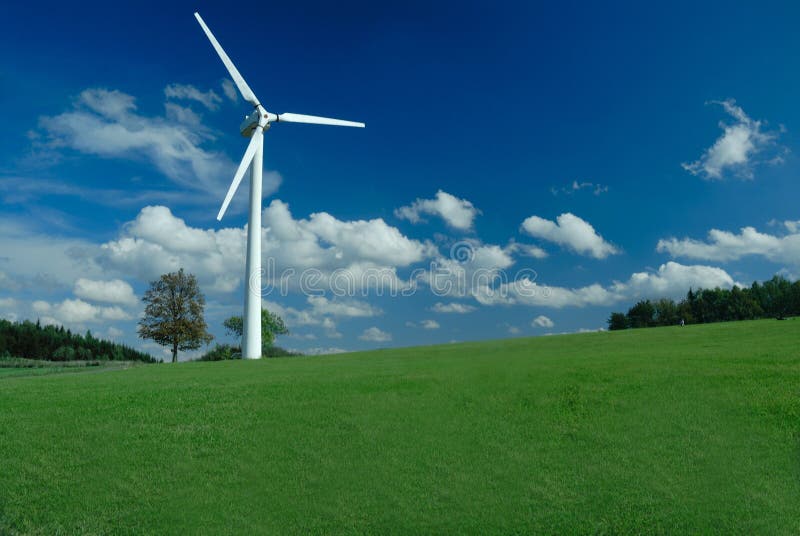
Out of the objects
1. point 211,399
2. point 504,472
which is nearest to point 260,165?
point 211,399

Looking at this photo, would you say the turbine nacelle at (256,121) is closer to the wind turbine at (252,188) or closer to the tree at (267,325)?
the wind turbine at (252,188)

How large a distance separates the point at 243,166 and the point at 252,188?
1846 mm

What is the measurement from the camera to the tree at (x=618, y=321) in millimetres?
91506

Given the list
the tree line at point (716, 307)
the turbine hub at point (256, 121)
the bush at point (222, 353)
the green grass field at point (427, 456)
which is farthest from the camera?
the tree line at point (716, 307)

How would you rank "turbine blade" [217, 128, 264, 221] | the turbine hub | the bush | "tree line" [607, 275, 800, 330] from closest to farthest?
"turbine blade" [217, 128, 264, 221]
the turbine hub
the bush
"tree line" [607, 275, 800, 330]

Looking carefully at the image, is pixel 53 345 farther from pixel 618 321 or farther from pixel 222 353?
pixel 618 321

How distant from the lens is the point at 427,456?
13.9 m

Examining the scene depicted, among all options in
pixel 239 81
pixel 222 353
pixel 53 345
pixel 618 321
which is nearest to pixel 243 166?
pixel 239 81

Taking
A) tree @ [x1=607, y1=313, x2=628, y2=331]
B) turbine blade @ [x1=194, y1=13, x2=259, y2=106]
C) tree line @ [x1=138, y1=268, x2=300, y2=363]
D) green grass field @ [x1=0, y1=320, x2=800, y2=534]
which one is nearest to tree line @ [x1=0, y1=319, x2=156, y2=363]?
tree line @ [x1=138, y1=268, x2=300, y2=363]

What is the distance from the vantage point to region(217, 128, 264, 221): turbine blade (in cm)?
4309

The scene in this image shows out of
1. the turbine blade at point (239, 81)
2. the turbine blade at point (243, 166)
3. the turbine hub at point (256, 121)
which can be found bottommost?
the turbine blade at point (243, 166)

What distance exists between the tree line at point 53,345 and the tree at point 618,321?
220 ft

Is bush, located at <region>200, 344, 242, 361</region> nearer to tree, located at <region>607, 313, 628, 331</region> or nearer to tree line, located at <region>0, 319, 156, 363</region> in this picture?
tree line, located at <region>0, 319, 156, 363</region>

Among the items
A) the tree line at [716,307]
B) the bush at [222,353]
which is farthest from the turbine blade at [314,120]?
the tree line at [716,307]
